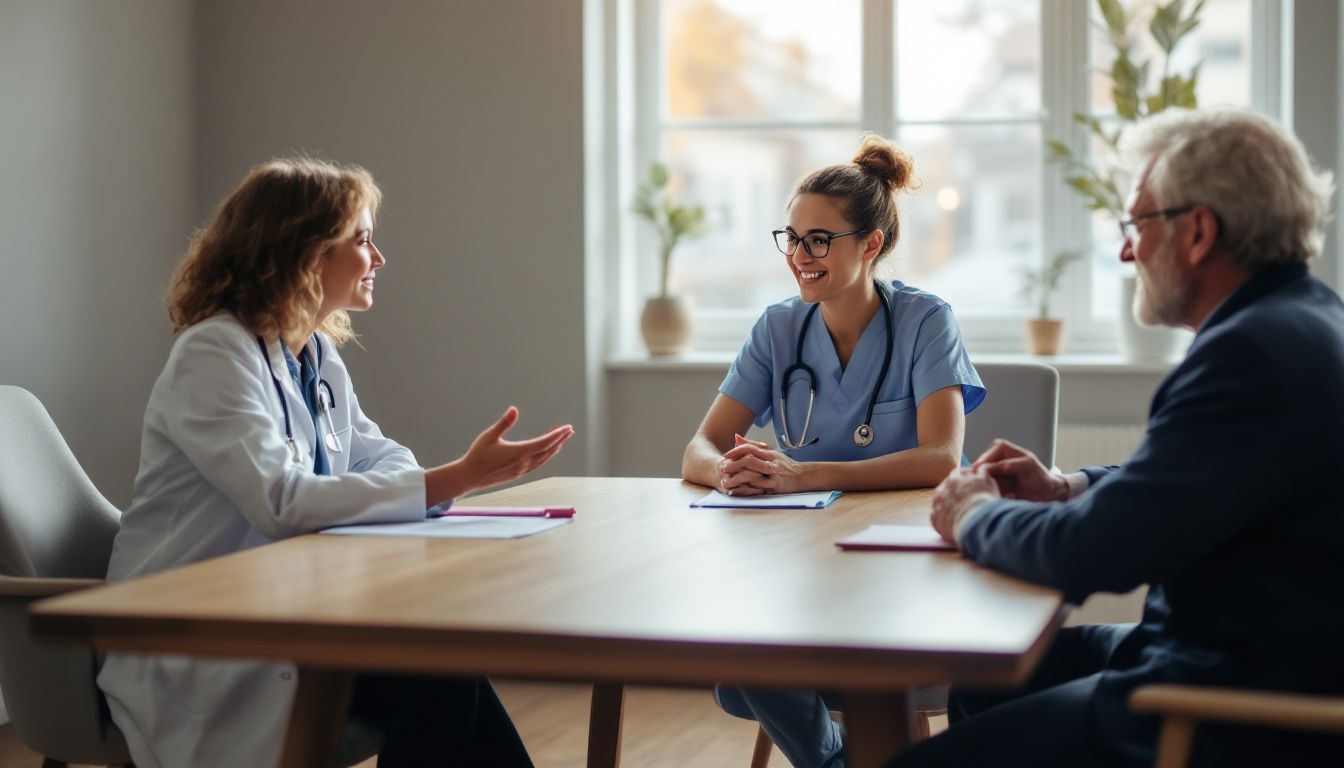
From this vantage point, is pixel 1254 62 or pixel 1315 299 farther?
pixel 1254 62

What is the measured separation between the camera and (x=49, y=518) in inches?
76.4

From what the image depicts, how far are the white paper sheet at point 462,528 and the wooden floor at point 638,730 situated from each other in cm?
131

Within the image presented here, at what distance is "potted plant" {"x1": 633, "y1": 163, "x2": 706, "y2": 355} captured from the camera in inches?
151

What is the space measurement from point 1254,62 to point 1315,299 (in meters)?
2.67

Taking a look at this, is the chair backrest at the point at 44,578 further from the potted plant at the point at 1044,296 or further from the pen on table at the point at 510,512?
the potted plant at the point at 1044,296

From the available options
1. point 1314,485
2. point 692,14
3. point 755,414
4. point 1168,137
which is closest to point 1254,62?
point 692,14

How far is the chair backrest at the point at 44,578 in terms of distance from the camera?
5.86 feet

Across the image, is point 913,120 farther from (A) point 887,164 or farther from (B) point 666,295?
(A) point 887,164

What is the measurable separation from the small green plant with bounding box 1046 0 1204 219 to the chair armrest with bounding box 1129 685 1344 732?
2.44 metres

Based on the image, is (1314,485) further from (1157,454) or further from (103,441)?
(103,441)

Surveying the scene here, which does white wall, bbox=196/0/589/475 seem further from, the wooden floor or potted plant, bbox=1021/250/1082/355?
potted plant, bbox=1021/250/1082/355

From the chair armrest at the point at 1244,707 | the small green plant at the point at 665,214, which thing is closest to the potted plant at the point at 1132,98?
the small green plant at the point at 665,214

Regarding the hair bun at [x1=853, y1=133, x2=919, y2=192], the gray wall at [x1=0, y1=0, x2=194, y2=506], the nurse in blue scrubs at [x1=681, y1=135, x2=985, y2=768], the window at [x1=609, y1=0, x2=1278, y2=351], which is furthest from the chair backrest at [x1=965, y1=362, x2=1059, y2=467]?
the gray wall at [x1=0, y1=0, x2=194, y2=506]

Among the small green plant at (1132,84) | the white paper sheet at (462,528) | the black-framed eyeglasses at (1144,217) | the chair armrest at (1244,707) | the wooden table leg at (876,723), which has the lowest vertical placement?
the wooden table leg at (876,723)
